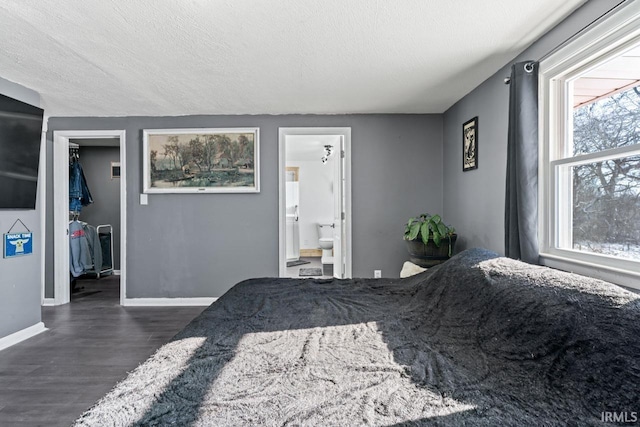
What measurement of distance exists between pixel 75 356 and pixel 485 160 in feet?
12.5

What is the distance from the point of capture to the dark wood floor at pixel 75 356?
2041 mm

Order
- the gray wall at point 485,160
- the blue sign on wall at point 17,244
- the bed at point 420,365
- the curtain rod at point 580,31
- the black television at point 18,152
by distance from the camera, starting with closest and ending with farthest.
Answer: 1. the bed at point 420,365
2. the curtain rod at point 580,31
3. the gray wall at point 485,160
4. the black television at point 18,152
5. the blue sign on wall at point 17,244

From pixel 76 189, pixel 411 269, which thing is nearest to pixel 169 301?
pixel 76 189

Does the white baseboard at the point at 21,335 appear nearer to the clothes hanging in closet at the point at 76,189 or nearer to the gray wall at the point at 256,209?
the gray wall at the point at 256,209

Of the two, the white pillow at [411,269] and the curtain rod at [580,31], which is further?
the white pillow at [411,269]

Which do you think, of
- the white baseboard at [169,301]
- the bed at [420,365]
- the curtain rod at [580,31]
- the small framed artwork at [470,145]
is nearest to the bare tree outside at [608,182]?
the curtain rod at [580,31]

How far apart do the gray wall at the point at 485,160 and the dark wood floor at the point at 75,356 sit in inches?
120

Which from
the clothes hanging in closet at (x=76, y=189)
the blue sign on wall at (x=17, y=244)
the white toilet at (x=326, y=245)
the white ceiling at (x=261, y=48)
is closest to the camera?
the white ceiling at (x=261, y=48)

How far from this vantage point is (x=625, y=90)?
5.84ft

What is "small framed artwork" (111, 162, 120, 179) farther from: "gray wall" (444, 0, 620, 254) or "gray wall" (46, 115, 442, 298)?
"gray wall" (444, 0, 620, 254)

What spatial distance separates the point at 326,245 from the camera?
23.5 feet

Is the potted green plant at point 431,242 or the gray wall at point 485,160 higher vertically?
the gray wall at point 485,160

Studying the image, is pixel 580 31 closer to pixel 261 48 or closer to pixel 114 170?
pixel 261 48

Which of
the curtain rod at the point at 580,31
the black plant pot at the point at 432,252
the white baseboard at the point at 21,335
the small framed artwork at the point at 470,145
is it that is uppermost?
the curtain rod at the point at 580,31
